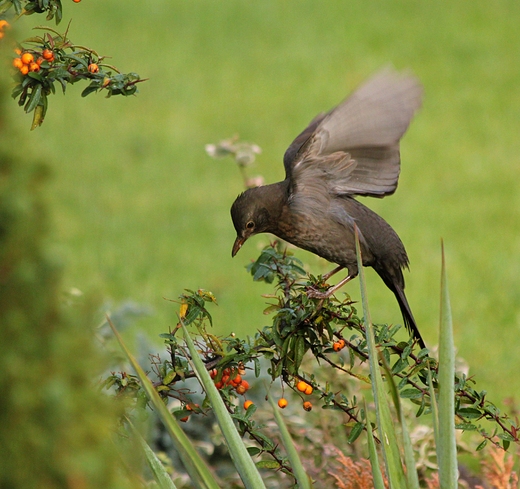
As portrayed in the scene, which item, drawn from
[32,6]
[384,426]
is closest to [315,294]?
[384,426]

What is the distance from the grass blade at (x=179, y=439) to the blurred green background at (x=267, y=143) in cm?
213

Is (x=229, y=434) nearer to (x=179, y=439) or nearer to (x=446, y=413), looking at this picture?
(x=179, y=439)

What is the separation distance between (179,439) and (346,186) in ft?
5.55

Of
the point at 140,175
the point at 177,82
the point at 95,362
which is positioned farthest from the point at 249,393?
the point at 177,82

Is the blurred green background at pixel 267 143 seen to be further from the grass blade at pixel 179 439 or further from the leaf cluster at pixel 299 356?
the grass blade at pixel 179 439

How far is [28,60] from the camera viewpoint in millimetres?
2102

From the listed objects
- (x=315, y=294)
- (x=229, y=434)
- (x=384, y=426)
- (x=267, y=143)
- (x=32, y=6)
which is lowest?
(x=229, y=434)

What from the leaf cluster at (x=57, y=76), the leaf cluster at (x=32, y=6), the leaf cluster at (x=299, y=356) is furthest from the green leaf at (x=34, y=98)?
the leaf cluster at (x=299, y=356)

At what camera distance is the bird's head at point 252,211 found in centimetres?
302

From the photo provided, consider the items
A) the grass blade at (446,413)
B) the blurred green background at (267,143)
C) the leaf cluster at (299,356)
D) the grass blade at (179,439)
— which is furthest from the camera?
the blurred green background at (267,143)

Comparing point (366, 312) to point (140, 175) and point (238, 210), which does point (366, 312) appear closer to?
point (238, 210)

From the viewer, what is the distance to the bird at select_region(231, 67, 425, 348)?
10.0 feet

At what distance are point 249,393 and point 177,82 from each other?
657cm

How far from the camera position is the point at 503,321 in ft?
18.1
